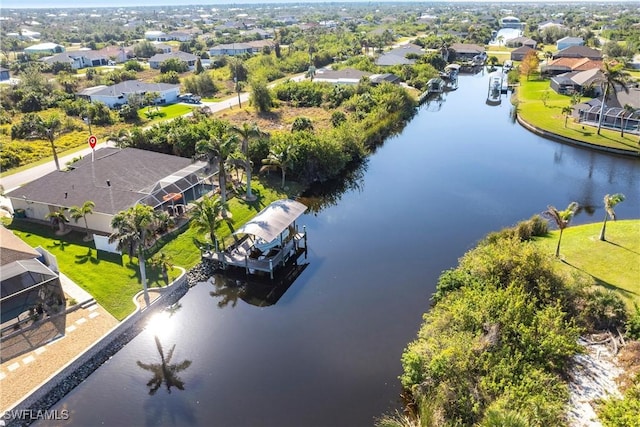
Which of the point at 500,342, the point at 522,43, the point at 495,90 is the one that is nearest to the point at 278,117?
the point at 495,90

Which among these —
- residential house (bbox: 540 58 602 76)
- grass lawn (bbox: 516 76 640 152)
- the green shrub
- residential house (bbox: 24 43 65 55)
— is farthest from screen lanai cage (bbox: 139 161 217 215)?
residential house (bbox: 24 43 65 55)

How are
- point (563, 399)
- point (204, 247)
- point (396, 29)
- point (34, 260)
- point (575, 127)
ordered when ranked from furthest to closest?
1. point (396, 29)
2. point (575, 127)
3. point (204, 247)
4. point (34, 260)
5. point (563, 399)

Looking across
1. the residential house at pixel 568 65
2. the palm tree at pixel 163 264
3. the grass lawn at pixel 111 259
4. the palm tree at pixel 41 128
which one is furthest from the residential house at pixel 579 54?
the palm tree at pixel 163 264

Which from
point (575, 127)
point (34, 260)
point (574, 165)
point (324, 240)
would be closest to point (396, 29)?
point (575, 127)

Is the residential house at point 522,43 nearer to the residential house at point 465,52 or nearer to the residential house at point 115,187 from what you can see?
the residential house at point 465,52

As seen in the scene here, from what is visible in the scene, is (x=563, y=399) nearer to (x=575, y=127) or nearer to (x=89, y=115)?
(x=575, y=127)
